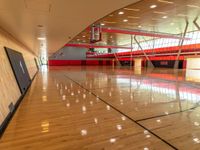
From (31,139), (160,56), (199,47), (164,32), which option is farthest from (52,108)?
(160,56)

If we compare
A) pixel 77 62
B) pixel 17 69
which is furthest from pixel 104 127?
pixel 77 62

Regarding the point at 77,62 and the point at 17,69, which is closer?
the point at 17,69

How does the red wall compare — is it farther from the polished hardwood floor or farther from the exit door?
the polished hardwood floor

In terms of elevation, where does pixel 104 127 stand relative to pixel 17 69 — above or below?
below

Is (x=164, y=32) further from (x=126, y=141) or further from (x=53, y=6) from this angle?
(x=126, y=141)

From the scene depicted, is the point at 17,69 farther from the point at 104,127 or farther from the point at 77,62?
the point at 77,62

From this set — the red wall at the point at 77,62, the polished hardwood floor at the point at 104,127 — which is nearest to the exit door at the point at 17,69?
the polished hardwood floor at the point at 104,127

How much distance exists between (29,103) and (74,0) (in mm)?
2592

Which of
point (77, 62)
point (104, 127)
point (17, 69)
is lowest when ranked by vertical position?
point (77, 62)

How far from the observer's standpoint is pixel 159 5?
9180 millimetres

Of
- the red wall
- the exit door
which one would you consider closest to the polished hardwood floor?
the exit door

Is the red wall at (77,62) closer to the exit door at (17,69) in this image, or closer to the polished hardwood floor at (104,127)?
the exit door at (17,69)

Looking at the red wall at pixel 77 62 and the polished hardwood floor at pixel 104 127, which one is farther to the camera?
the red wall at pixel 77 62

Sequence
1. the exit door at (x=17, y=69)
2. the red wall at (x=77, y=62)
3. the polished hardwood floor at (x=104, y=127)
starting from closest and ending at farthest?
the polished hardwood floor at (x=104, y=127)
the exit door at (x=17, y=69)
the red wall at (x=77, y=62)
